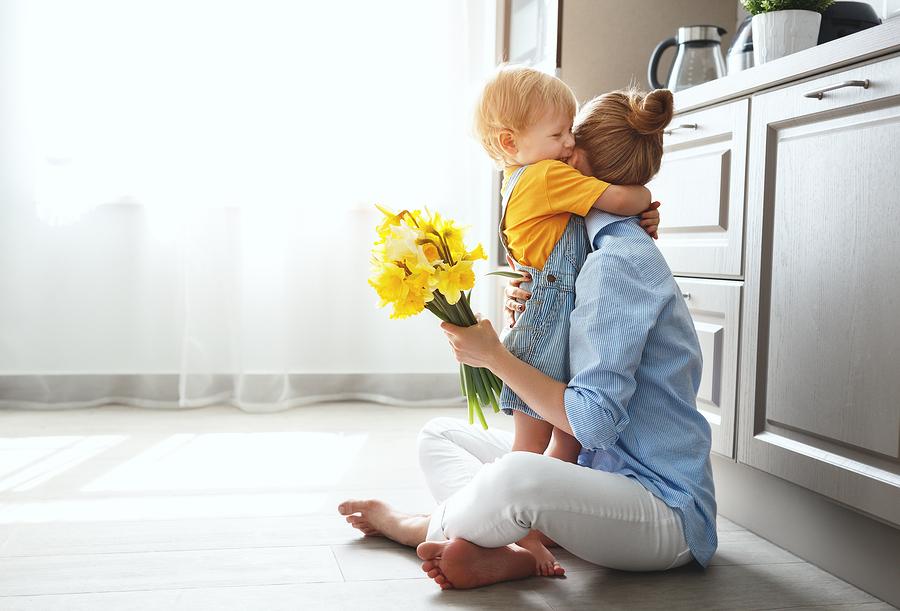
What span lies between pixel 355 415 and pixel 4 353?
113 centimetres

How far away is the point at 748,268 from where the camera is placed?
1.62 meters

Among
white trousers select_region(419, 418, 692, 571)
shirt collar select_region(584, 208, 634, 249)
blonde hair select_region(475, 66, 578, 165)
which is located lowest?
white trousers select_region(419, 418, 692, 571)

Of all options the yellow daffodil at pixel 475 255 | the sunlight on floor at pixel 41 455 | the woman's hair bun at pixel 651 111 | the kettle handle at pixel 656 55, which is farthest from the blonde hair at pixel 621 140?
the sunlight on floor at pixel 41 455

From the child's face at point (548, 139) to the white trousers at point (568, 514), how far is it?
480 millimetres

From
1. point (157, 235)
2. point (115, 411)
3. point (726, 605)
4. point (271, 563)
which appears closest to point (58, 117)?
point (157, 235)

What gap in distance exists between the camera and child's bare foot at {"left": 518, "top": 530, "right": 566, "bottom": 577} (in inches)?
56.1

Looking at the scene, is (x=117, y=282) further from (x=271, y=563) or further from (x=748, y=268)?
(x=748, y=268)

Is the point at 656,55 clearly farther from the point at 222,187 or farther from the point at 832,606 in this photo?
the point at 222,187

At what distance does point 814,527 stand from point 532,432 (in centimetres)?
53

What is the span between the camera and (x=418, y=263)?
1.28m

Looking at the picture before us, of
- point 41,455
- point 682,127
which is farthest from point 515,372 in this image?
point 41,455

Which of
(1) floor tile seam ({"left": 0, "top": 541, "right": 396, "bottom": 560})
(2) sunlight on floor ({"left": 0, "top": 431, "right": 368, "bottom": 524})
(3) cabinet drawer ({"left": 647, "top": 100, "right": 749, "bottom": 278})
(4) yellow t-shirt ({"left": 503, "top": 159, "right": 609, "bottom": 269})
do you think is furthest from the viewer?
(2) sunlight on floor ({"left": 0, "top": 431, "right": 368, "bottom": 524})

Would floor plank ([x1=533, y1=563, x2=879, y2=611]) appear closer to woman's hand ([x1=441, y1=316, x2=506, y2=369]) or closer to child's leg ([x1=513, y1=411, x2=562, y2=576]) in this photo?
child's leg ([x1=513, y1=411, x2=562, y2=576])

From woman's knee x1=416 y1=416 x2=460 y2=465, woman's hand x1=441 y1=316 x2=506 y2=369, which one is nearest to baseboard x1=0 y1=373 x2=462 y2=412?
woman's knee x1=416 y1=416 x2=460 y2=465
